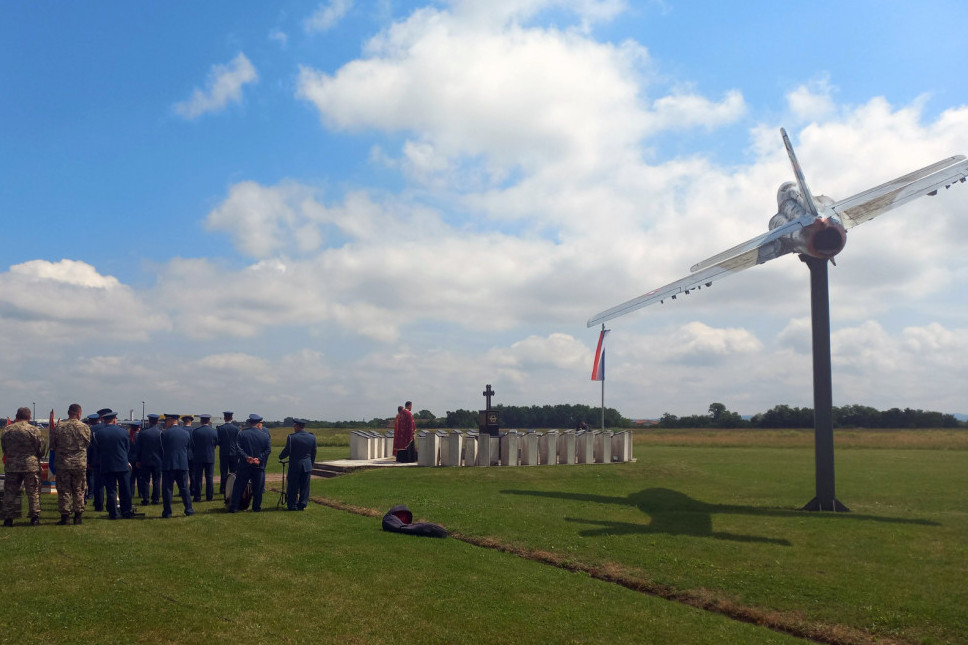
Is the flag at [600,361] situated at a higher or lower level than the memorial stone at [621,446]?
higher

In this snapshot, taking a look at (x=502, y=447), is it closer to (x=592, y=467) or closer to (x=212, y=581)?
(x=592, y=467)

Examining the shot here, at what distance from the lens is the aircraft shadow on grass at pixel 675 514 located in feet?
41.3

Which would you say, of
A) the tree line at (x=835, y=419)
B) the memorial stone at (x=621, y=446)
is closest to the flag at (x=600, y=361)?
the memorial stone at (x=621, y=446)

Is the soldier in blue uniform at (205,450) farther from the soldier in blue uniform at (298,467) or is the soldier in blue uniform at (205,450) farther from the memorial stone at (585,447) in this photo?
the memorial stone at (585,447)

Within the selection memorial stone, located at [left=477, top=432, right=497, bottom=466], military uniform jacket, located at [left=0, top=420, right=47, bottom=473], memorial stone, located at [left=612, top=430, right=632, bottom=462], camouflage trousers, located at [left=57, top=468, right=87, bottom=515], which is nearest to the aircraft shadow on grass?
memorial stone, located at [left=477, top=432, right=497, bottom=466]

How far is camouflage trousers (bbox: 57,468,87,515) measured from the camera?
1245 cm

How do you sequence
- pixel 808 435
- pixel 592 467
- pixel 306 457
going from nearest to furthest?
pixel 306 457 < pixel 592 467 < pixel 808 435

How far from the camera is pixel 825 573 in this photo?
983 cm

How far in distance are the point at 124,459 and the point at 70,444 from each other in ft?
3.79

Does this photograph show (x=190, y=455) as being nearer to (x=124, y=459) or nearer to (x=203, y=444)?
(x=203, y=444)

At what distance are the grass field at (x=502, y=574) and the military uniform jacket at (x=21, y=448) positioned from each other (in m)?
1.25

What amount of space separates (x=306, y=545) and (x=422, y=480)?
9.31 metres

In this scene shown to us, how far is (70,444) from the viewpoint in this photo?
41.4 ft

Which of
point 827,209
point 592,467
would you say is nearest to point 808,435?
point 592,467
